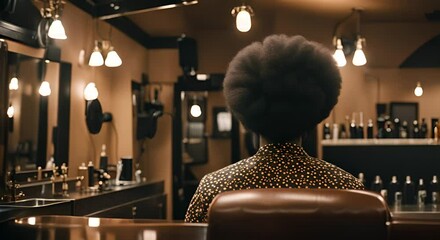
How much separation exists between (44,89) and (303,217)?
4015 millimetres

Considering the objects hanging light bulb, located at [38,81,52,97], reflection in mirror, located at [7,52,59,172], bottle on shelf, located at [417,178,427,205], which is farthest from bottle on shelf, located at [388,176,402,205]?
hanging light bulb, located at [38,81,52,97]

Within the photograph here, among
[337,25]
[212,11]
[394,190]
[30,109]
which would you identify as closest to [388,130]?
[394,190]

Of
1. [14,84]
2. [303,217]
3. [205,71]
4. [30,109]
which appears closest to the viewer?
[303,217]

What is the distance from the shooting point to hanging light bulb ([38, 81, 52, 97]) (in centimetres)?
445

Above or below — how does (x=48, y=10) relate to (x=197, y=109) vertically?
above

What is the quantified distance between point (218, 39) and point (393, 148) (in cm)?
270

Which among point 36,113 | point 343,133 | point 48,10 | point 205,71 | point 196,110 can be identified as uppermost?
point 48,10

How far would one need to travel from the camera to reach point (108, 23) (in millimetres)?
5645

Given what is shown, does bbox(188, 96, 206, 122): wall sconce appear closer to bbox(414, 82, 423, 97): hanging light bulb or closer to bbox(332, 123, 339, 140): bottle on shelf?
bbox(332, 123, 339, 140): bottle on shelf

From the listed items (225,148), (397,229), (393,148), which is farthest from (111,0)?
(397,229)

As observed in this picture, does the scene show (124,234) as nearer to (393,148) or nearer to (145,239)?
(145,239)

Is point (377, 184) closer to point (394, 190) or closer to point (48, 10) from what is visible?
point (394, 190)

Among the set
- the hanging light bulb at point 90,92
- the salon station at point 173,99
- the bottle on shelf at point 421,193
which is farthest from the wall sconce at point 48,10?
the bottle on shelf at point 421,193

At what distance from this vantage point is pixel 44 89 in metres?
4.47
